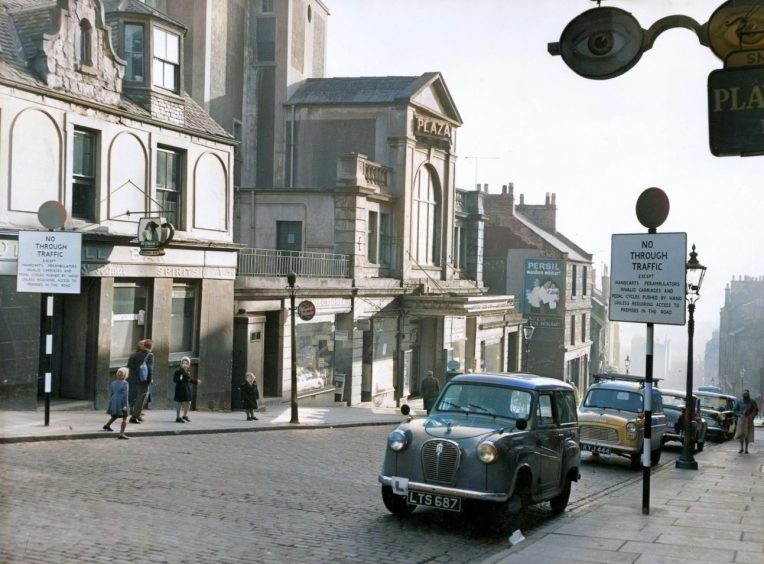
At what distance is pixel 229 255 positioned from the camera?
1011 inches

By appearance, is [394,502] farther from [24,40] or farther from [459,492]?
[24,40]

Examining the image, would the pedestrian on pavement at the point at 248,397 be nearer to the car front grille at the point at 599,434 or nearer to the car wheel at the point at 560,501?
the car front grille at the point at 599,434

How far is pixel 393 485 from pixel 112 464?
5.07 meters

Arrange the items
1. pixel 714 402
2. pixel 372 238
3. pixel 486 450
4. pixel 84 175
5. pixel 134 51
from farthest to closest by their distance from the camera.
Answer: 1. pixel 372 238
2. pixel 714 402
3. pixel 134 51
4. pixel 84 175
5. pixel 486 450

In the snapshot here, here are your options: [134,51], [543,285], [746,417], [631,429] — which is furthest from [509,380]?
[543,285]

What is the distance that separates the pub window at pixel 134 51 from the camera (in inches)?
902

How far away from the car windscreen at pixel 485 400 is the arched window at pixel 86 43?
1292cm

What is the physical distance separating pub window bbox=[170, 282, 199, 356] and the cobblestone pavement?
24.1 ft

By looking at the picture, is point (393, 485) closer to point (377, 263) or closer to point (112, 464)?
point (112, 464)

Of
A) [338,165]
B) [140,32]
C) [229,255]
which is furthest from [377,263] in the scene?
[140,32]

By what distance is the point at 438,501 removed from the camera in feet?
36.3

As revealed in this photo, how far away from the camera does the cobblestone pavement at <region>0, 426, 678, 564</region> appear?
30.6 feet

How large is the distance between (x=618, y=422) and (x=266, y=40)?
76.7ft

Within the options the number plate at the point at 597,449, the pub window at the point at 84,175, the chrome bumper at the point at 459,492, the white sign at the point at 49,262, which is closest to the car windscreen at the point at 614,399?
the number plate at the point at 597,449
